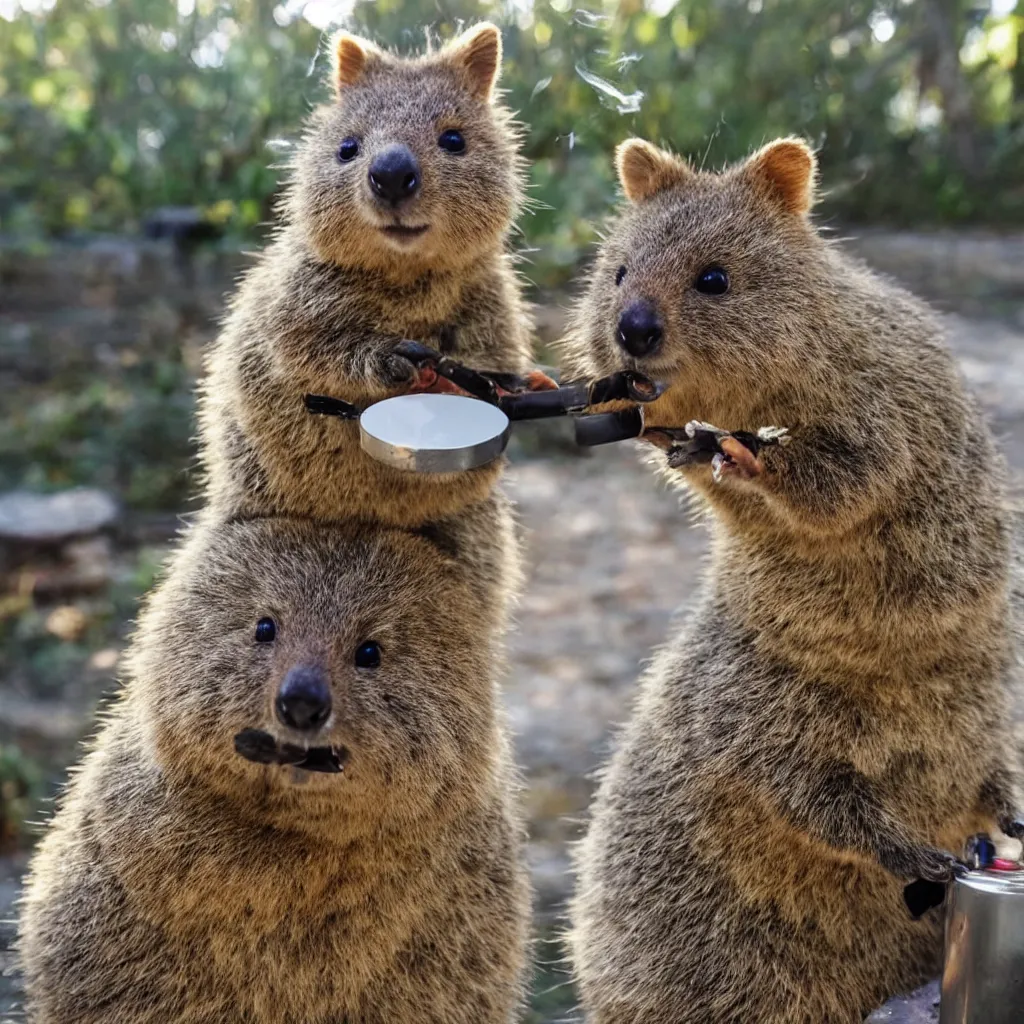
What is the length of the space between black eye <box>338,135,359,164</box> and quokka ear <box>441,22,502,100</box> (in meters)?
0.28

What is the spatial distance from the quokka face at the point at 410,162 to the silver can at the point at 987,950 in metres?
1.49

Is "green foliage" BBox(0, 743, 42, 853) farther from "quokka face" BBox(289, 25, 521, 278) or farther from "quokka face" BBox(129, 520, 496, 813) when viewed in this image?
"quokka face" BBox(289, 25, 521, 278)

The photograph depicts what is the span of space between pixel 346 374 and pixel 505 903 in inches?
44.4

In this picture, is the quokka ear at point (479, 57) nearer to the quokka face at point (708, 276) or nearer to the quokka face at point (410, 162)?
the quokka face at point (410, 162)

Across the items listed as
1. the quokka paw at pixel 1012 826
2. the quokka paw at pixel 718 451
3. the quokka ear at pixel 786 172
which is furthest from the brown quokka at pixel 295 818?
the quokka paw at pixel 1012 826

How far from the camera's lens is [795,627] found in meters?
2.78

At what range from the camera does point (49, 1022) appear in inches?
107

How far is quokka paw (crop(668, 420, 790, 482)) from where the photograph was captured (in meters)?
2.49

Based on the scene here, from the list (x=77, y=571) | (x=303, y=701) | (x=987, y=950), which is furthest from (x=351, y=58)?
(x=77, y=571)

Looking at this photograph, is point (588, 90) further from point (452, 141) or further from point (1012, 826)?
point (1012, 826)

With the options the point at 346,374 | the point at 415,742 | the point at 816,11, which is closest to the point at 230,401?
the point at 346,374

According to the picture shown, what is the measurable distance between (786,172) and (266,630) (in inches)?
52.1

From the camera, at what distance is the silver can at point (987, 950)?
2.41 metres

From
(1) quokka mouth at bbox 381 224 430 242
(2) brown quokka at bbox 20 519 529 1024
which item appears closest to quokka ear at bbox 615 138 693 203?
(1) quokka mouth at bbox 381 224 430 242
